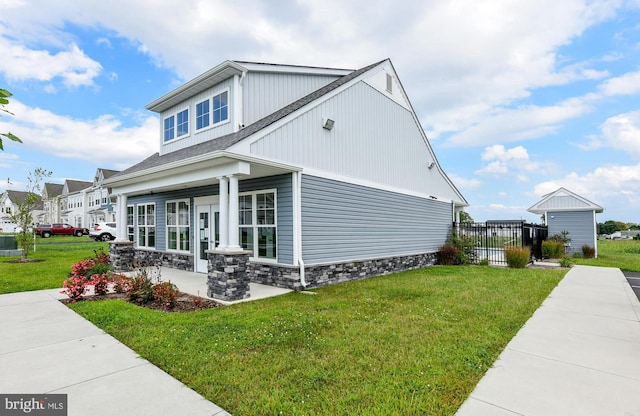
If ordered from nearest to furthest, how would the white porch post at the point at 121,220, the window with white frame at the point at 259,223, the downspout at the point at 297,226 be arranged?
the downspout at the point at 297,226 < the window with white frame at the point at 259,223 < the white porch post at the point at 121,220

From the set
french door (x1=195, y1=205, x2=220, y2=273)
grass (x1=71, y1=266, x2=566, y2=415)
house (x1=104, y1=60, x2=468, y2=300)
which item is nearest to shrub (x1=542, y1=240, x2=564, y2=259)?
house (x1=104, y1=60, x2=468, y2=300)

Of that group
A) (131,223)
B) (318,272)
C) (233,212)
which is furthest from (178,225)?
(318,272)

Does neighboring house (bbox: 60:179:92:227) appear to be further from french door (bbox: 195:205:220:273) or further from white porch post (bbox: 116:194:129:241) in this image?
french door (bbox: 195:205:220:273)

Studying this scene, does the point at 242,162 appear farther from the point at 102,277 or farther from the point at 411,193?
the point at 411,193

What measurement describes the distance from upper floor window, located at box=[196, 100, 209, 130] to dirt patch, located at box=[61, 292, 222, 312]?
19.5ft

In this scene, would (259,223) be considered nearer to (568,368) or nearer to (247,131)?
(247,131)

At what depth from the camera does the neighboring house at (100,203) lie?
3700cm

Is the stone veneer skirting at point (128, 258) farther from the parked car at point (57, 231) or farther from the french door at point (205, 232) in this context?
the parked car at point (57, 231)

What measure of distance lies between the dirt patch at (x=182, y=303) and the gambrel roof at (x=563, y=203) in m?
20.4

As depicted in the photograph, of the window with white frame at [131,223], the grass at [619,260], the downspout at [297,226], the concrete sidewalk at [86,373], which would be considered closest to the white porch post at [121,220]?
the window with white frame at [131,223]

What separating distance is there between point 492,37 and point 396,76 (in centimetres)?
343

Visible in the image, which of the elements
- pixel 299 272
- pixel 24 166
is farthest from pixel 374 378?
pixel 24 166

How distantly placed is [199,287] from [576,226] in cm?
2109

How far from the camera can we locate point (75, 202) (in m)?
44.7
